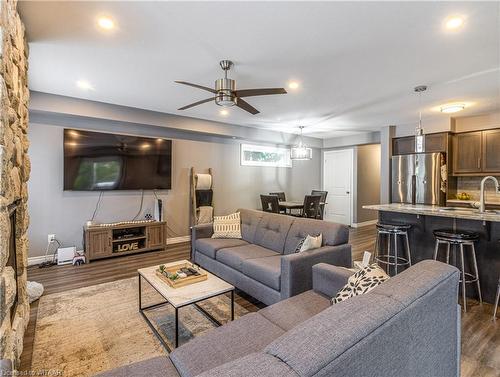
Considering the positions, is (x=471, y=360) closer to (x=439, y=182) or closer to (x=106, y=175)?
(x=439, y=182)

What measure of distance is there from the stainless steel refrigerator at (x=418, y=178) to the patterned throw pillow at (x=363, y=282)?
15.3ft

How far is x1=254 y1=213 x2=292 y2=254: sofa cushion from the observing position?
10.9ft

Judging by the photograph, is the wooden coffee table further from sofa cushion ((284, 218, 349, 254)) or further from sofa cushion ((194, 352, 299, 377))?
sofa cushion ((194, 352, 299, 377))

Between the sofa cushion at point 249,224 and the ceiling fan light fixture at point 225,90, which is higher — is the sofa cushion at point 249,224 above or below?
below

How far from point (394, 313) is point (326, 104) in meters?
4.07

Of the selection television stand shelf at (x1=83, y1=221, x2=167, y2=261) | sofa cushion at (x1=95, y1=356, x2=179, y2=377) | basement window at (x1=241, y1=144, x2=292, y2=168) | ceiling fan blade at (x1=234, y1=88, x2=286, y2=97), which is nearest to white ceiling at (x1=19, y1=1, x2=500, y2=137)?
ceiling fan blade at (x1=234, y1=88, x2=286, y2=97)

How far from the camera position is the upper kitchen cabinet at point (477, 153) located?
5.05 m

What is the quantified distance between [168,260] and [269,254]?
2.05 meters

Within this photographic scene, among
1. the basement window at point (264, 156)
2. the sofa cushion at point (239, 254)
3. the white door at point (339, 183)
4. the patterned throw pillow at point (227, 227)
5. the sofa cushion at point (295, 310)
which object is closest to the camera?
the sofa cushion at point (295, 310)

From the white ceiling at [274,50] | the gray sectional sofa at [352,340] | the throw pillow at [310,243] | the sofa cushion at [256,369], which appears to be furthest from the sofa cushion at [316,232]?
the sofa cushion at [256,369]

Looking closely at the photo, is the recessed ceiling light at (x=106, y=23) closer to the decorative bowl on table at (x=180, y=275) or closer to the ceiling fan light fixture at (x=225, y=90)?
the ceiling fan light fixture at (x=225, y=90)

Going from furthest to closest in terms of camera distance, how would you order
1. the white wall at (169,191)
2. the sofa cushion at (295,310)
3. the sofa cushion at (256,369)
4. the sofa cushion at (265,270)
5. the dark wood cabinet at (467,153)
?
the dark wood cabinet at (467,153) < the white wall at (169,191) < the sofa cushion at (265,270) < the sofa cushion at (295,310) < the sofa cushion at (256,369)

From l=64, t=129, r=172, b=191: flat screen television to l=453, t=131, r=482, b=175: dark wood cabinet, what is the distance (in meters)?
5.67

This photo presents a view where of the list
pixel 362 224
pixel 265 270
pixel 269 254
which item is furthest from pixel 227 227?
pixel 362 224
